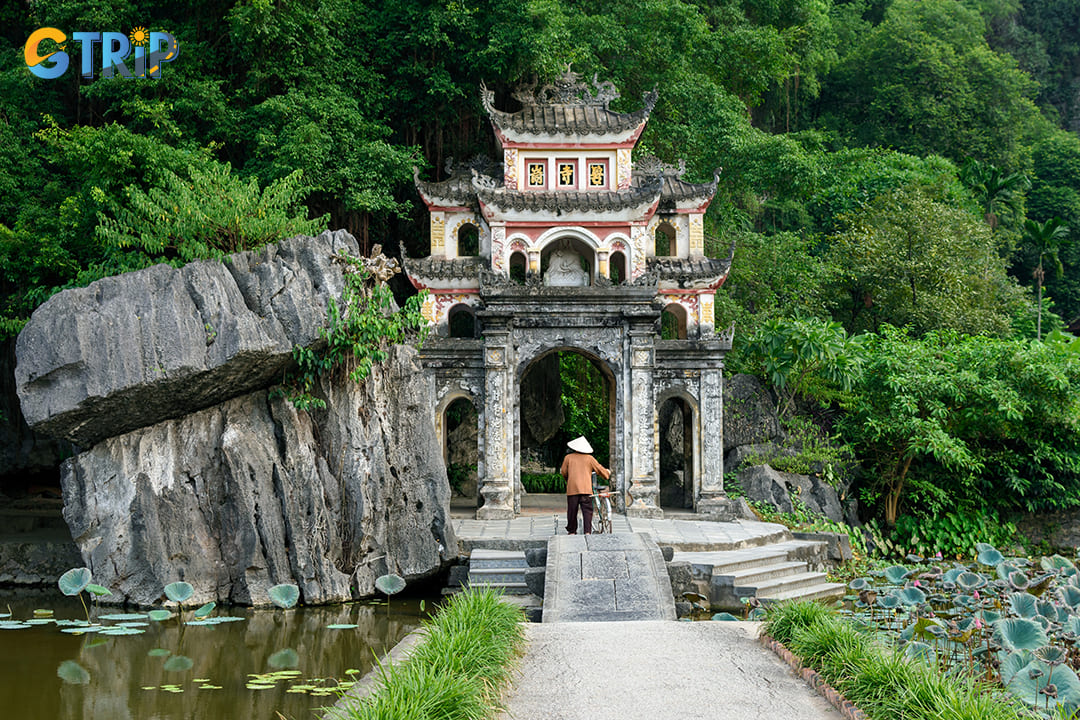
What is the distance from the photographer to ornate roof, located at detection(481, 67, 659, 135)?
1747 centimetres

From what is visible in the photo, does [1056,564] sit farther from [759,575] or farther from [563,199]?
[563,199]

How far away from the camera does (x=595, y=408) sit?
24.7 m

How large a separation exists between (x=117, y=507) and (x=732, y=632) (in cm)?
802

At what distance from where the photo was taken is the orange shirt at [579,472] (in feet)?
37.8

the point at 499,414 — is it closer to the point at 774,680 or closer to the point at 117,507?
the point at 117,507

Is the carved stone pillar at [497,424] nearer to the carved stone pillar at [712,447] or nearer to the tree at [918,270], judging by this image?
the carved stone pillar at [712,447]

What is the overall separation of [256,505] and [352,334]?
8.29 ft

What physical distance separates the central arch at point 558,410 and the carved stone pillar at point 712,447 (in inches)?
247

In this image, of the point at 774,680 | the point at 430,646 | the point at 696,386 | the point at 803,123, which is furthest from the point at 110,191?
the point at 803,123

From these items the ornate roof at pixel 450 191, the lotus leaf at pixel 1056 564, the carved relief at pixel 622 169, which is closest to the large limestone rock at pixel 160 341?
the ornate roof at pixel 450 191

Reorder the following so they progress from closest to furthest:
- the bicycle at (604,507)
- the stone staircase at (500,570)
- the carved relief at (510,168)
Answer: the stone staircase at (500,570) < the bicycle at (604,507) < the carved relief at (510,168)

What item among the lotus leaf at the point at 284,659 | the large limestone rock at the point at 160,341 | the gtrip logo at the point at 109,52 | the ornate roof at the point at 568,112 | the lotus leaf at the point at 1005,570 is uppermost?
the gtrip logo at the point at 109,52

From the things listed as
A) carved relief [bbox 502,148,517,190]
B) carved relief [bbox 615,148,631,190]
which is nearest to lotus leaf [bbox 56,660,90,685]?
carved relief [bbox 502,148,517,190]

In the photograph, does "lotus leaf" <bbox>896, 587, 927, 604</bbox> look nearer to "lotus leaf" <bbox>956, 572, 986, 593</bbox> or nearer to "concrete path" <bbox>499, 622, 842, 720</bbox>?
"lotus leaf" <bbox>956, 572, 986, 593</bbox>
